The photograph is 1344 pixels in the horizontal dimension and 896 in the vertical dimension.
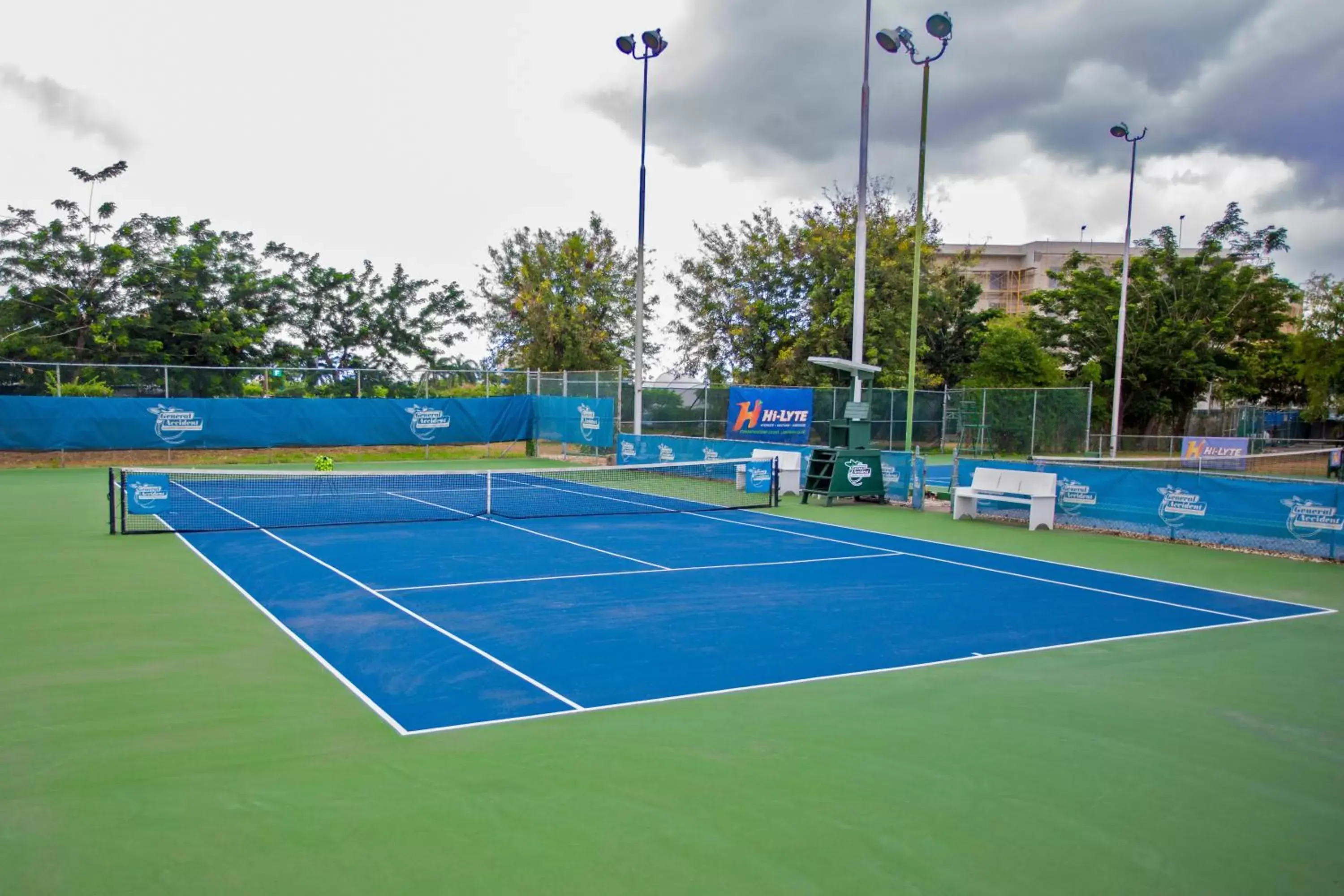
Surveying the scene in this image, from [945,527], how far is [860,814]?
1235 cm

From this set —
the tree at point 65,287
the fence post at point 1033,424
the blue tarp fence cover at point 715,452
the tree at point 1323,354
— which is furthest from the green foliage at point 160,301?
the tree at point 1323,354

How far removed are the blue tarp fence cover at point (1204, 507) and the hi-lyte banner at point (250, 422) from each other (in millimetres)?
18610

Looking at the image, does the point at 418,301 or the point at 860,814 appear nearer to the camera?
the point at 860,814

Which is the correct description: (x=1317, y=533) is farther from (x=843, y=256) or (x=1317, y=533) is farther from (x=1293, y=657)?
(x=843, y=256)

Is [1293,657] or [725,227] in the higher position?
[725,227]

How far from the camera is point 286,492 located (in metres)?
19.7

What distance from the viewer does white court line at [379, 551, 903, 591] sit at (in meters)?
10.5

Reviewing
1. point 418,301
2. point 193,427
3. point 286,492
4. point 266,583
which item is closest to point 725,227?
point 418,301

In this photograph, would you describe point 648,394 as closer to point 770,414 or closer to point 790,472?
point 770,414

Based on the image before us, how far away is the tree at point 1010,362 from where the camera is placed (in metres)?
38.9

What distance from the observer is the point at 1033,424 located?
31906mm

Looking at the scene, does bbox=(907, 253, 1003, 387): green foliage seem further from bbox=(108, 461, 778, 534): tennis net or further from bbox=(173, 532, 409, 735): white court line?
bbox=(173, 532, 409, 735): white court line

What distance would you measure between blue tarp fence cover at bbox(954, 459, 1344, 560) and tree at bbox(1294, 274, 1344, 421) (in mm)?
26086

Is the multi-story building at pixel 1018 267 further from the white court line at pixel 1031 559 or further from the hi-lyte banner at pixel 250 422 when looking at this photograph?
the white court line at pixel 1031 559
